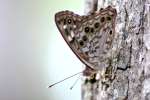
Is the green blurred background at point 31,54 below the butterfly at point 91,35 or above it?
below

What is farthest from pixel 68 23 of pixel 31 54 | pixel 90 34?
pixel 31 54

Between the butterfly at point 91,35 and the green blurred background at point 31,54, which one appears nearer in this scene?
the butterfly at point 91,35

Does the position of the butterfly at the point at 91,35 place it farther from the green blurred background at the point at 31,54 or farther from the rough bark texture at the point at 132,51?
the green blurred background at the point at 31,54

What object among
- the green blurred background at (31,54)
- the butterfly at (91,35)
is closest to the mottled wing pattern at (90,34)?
the butterfly at (91,35)

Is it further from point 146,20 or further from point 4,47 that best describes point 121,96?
point 4,47

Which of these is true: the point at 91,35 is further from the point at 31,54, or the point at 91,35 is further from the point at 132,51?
the point at 31,54

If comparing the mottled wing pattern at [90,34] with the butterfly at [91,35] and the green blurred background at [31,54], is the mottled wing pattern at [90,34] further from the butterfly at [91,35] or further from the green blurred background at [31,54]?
the green blurred background at [31,54]

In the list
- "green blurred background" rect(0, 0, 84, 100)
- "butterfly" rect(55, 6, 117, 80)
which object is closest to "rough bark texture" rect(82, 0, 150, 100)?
"butterfly" rect(55, 6, 117, 80)
